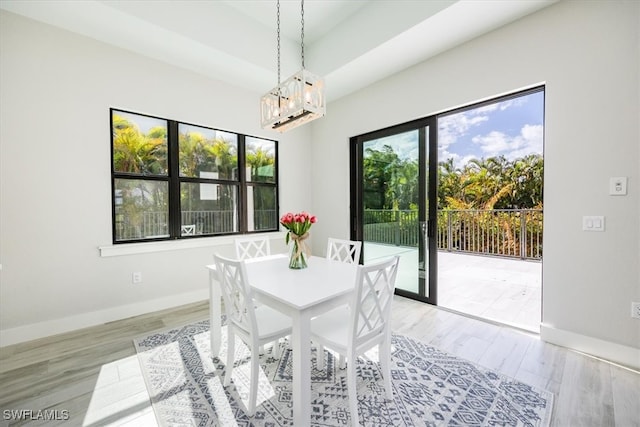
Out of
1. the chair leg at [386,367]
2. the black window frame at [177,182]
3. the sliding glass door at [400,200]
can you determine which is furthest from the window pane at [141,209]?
the chair leg at [386,367]

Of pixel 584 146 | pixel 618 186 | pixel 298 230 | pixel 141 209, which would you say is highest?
pixel 584 146

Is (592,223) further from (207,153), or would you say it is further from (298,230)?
Answer: (207,153)

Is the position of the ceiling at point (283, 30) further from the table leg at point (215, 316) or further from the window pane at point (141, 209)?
the table leg at point (215, 316)

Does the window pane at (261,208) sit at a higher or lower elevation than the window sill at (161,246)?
higher

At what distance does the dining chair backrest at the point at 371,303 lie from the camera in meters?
1.43

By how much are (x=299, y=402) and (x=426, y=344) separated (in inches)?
55.5

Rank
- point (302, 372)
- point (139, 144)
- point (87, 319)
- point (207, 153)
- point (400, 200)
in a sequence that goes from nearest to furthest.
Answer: point (302, 372)
point (87, 319)
point (139, 144)
point (400, 200)
point (207, 153)

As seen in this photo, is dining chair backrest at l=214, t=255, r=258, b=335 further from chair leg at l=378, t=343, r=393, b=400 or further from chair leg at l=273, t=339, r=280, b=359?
chair leg at l=378, t=343, r=393, b=400

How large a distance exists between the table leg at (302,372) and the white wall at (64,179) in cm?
248

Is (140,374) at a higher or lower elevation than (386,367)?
lower

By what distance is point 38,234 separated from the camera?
2.46 m

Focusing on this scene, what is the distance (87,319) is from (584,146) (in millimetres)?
4787

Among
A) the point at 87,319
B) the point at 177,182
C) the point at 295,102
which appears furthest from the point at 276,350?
the point at 177,182

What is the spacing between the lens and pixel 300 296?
1.51 m
